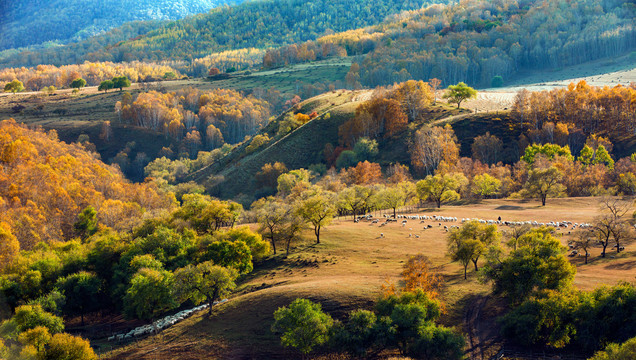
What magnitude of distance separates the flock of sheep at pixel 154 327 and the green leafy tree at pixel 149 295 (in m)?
1.71

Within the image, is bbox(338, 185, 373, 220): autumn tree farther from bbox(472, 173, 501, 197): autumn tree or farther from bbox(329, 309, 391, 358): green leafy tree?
bbox(329, 309, 391, 358): green leafy tree

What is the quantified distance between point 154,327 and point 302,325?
23863mm

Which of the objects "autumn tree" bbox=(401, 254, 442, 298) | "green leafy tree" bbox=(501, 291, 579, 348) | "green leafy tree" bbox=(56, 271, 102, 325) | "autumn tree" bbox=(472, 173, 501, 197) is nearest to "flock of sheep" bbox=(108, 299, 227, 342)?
"green leafy tree" bbox=(56, 271, 102, 325)

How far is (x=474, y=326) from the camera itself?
188 ft

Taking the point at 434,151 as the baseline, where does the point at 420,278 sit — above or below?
below

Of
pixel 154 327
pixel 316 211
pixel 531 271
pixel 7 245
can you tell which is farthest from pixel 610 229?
pixel 7 245

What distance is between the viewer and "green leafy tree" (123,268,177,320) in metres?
70.9

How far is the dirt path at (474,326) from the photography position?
175 ft

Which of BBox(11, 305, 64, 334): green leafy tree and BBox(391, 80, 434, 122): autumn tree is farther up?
BBox(391, 80, 434, 122): autumn tree

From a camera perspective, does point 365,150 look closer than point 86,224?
No

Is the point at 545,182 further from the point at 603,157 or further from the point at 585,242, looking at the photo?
the point at 585,242

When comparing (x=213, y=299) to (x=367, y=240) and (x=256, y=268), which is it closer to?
(x=256, y=268)

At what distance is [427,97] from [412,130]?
800 inches

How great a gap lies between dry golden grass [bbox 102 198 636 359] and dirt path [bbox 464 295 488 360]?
28.8 inches
